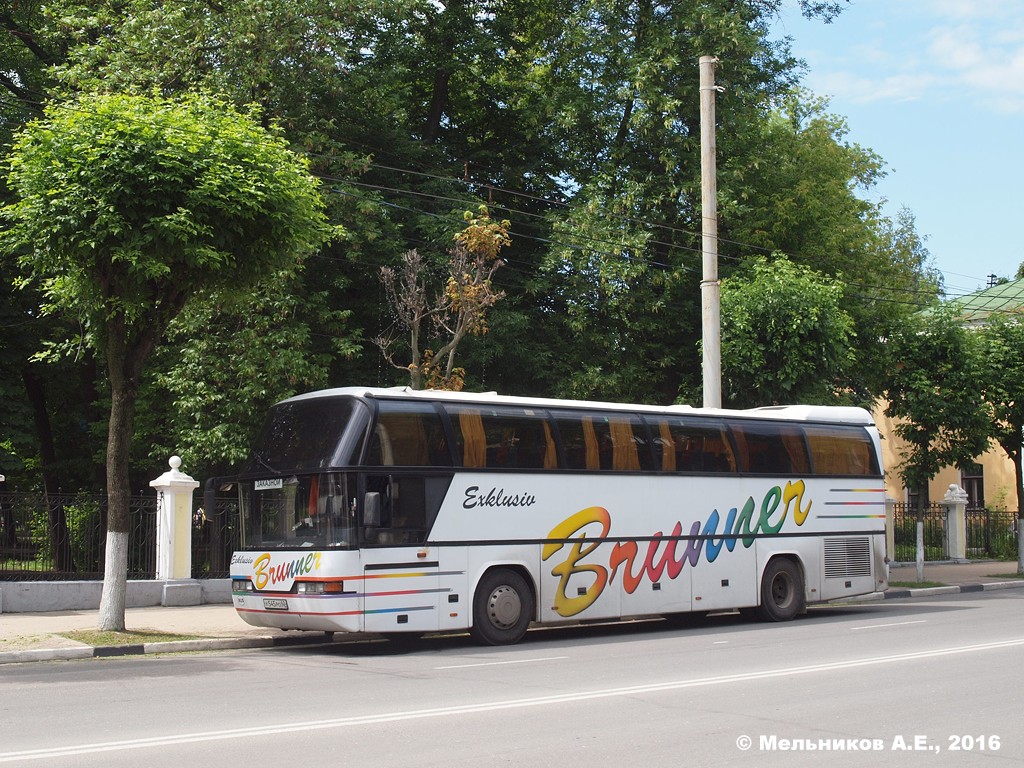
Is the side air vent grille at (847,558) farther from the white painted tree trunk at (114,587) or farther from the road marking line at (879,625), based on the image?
the white painted tree trunk at (114,587)

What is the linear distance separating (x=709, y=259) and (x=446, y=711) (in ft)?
45.5

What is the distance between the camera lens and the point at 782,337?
24859mm

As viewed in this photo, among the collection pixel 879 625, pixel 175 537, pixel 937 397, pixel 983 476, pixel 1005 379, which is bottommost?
pixel 879 625

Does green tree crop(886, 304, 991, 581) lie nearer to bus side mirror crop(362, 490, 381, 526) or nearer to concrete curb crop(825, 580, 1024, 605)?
concrete curb crop(825, 580, 1024, 605)

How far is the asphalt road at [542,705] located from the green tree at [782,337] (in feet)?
32.2

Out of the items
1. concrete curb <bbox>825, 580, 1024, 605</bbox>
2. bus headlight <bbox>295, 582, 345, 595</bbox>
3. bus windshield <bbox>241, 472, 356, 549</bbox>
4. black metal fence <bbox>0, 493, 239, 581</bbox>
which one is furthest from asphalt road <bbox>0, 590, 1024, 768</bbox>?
concrete curb <bbox>825, 580, 1024, 605</bbox>

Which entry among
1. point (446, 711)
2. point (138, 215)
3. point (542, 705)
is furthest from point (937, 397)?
point (446, 711)

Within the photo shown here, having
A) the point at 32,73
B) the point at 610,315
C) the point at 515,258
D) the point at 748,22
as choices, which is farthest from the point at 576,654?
the point at 32,73

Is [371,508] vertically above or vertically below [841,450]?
below

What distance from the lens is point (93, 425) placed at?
28.4m

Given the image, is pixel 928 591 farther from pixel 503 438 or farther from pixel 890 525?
pixel 503 438

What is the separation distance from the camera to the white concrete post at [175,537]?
2022 cm

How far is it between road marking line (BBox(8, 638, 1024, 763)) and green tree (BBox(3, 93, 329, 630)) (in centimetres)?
751

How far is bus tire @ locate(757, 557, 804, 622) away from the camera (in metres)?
19.2
